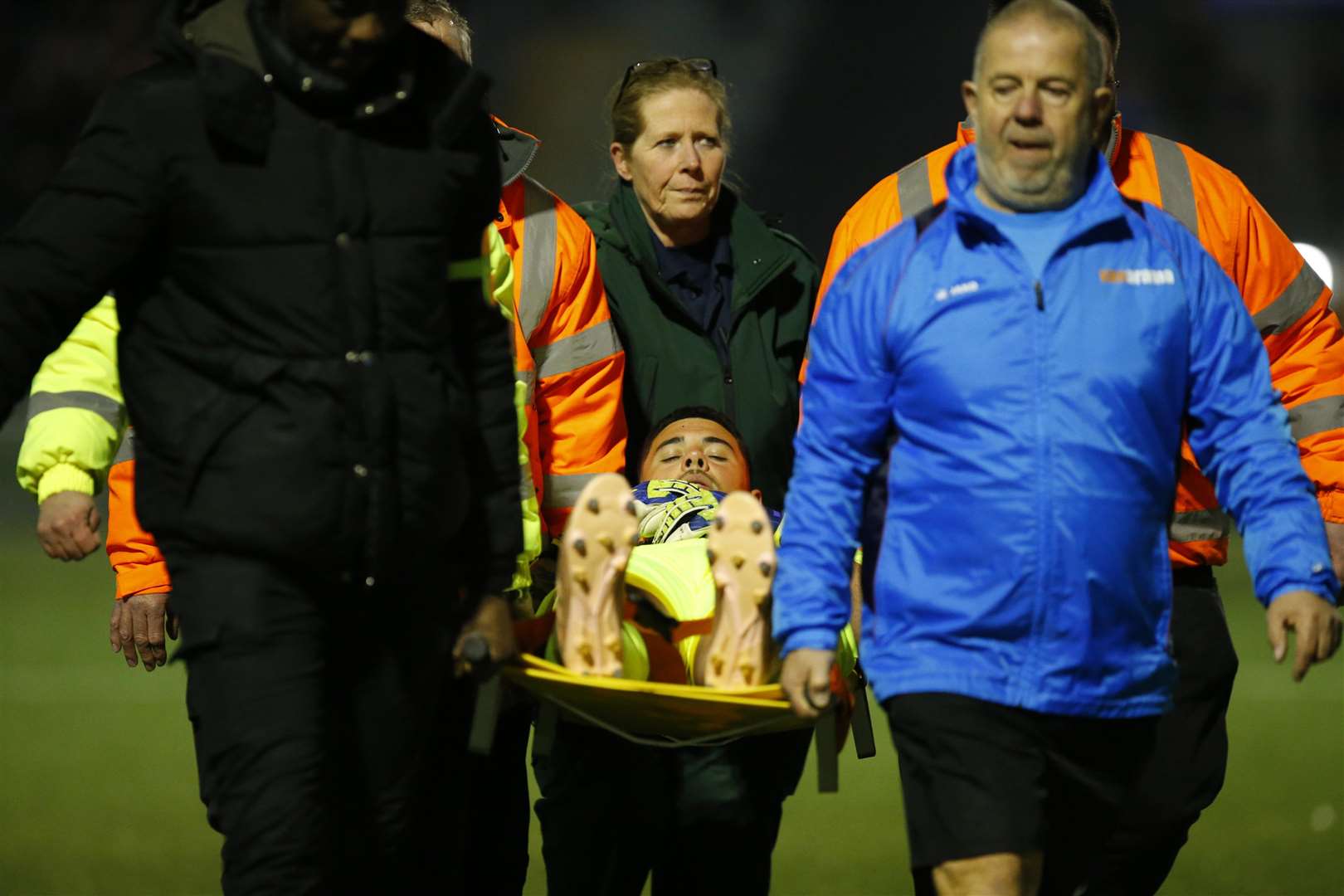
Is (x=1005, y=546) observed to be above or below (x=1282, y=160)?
below

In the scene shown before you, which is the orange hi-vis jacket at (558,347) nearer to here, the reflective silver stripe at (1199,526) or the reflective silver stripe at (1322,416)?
the reflective silver stripe at (1199,526)

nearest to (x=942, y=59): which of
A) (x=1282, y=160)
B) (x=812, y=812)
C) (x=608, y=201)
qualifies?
(x=1282, y=160)

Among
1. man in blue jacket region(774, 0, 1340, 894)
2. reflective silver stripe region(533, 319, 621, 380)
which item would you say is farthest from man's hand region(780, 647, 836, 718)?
reflective silver stripe region(533, 319, 621, 380)

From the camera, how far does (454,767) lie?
4.14 meters

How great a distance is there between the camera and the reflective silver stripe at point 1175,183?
5.04m

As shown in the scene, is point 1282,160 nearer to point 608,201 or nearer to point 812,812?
Result: point 812,812

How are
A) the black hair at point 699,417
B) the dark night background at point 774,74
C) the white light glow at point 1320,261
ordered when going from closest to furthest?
the black hair at point 699,417
the dark night background at point 774,74
the white light glow at point 1320,261

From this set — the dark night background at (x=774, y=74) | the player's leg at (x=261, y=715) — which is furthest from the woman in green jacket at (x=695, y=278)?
the dark night background at (x=774, y=74)

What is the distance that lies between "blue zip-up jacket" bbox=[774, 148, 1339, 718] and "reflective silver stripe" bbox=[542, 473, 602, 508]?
1223 mm

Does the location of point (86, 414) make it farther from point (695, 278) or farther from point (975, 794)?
point (695, 278)

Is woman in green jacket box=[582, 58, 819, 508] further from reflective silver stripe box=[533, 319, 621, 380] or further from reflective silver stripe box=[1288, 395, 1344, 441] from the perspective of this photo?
reflective silver stripe box=[1288, 395, 1344, 441]

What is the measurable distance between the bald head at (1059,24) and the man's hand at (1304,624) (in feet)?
2.99

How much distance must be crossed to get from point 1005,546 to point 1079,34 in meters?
0.87

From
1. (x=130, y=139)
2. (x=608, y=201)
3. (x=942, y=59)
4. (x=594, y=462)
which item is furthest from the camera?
(x=942, y=59)
